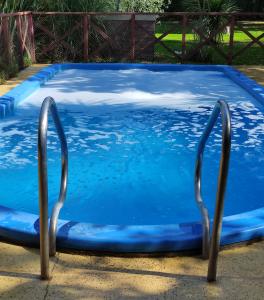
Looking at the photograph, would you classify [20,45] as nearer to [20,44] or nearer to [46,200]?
[20,44]

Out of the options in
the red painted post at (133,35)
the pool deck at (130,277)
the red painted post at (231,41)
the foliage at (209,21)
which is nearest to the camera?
the pool deck at (130,277)

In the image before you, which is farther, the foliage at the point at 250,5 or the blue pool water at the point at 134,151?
the foliage at the point at 250,5

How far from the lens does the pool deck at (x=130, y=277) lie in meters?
2.48

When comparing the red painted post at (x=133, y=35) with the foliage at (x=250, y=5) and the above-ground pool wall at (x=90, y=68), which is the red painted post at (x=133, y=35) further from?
the foliage at (x=250, y=5)

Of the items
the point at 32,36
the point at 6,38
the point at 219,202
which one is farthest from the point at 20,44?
the point at 219,202

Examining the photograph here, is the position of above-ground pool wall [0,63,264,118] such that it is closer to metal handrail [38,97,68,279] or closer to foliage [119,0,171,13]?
foliage [119,0,171,13]

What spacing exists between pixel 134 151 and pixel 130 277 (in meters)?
3.15

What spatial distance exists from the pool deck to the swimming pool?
11 centimetres

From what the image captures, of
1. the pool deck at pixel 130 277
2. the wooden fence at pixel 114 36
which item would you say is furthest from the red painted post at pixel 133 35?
the pool deck at pixel 130 277

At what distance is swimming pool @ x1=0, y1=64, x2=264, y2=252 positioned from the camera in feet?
9.89

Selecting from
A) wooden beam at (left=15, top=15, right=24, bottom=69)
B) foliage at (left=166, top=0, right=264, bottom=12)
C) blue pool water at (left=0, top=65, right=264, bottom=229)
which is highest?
foliage at (left=166, top=0, right=264, bottom=12)

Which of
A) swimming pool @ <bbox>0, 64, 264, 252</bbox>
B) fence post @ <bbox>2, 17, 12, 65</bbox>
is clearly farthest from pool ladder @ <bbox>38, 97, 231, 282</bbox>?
fence post @ <bbox>2, 17, 12, 65</bbox>

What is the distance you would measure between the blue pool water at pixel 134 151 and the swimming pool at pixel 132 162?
1 cm

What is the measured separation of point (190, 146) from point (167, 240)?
3.11 metres
